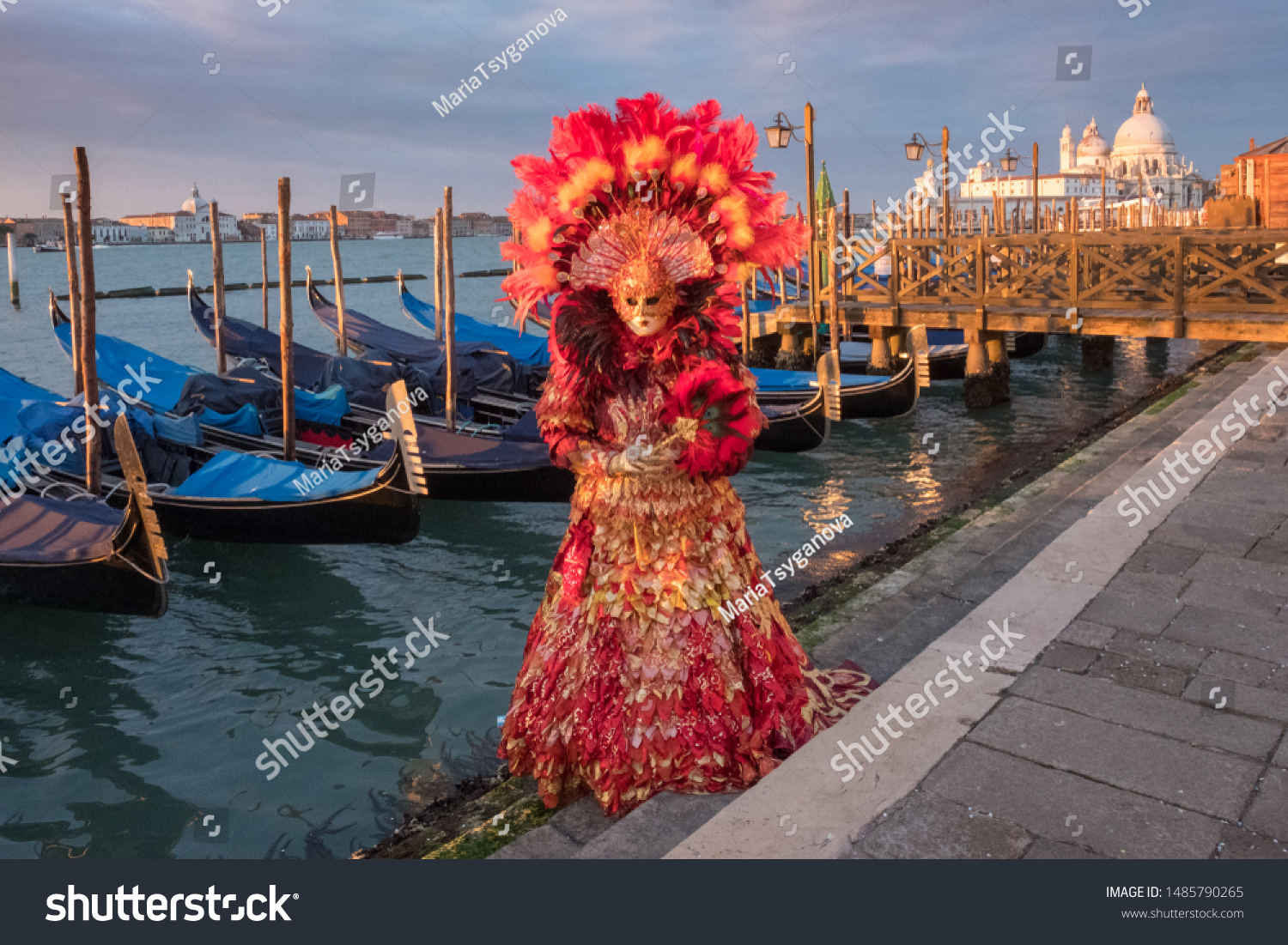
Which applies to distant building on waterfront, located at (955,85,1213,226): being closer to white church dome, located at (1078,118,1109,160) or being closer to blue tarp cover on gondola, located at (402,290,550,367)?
white church dome, located at (1078,118,1109,160)

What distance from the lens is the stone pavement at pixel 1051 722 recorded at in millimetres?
2506

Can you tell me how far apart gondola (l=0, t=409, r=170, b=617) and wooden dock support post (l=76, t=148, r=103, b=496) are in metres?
1.34

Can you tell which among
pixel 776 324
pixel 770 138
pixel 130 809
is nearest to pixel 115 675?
pixel 130 809

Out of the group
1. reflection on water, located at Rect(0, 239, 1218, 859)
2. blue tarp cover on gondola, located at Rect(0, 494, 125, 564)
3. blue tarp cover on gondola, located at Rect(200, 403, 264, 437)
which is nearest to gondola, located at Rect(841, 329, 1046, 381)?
reflection on water, located at Rect(0, 239, 1218, 859)

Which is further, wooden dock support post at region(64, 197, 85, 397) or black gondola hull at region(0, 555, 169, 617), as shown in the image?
wooden dock support post at region(64, 197, 85, 397)

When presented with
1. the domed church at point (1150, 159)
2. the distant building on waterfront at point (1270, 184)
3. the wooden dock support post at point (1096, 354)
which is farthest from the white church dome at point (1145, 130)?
the wooden dock support post at point (1096, 354)

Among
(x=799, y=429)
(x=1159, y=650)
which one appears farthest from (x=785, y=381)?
(x=1159, y=650)

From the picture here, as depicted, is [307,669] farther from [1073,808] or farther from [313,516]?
[1073,808]

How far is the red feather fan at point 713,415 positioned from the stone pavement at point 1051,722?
902 mm

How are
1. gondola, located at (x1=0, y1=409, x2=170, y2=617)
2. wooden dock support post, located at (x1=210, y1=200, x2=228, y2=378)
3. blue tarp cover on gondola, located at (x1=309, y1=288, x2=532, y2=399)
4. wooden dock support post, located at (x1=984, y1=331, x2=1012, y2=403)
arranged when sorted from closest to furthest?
gondola, located at (x1=0, y1=409, x2=170, y2=617) < blue tarp cover on gondola, located at (x1=309, y1=288, x2=532, y2=399) < wooden dock support post, located at (x1=984, y1=331, x2=1012, y2=403) < wooden dock support post, located at (x1=210, y1=200, x2=228, y2=378)

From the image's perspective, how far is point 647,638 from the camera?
9.41 feet

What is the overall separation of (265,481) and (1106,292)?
328 inches

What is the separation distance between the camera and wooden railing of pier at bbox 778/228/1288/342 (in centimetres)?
895

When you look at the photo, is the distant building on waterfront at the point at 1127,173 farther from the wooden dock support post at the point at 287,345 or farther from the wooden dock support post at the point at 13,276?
the wooden dock support post at the point at 287,345
